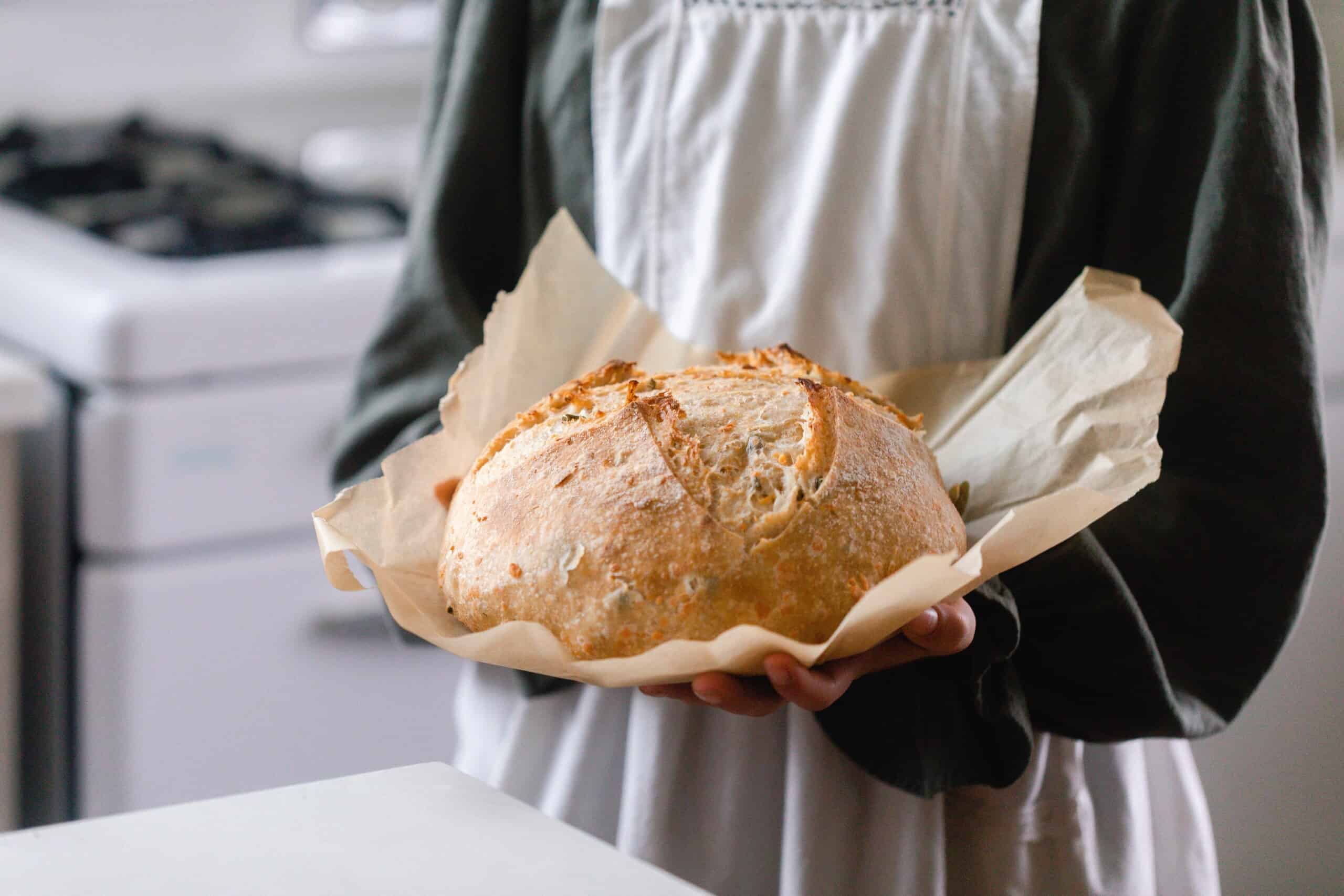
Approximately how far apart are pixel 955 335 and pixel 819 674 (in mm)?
302

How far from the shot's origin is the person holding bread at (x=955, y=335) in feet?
2.35

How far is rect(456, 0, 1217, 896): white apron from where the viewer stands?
0.77 metres

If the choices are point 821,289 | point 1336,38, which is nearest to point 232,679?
point 821,289

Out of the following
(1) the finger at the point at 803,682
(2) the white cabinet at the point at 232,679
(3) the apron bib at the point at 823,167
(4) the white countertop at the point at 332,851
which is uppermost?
(3) the apron bib at the point at 823,167

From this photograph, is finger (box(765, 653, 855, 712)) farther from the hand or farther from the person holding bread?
the person holding bread

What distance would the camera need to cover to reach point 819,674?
564 mm

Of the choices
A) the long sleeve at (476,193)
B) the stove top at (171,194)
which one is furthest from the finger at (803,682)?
the stove top at (171,194)

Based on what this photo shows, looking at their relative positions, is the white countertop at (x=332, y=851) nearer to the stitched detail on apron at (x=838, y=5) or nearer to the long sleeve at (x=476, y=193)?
the long sleeve at (x=476, y=193)

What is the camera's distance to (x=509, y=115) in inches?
36.3

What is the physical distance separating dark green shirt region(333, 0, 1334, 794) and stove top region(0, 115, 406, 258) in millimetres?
920

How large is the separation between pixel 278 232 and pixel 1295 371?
1168mm

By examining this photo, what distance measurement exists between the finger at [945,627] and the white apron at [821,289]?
0.21 metres

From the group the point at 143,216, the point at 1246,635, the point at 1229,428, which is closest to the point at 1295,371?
the point at 1229,428

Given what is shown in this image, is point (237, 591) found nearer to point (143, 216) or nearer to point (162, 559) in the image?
point (162, 559)
